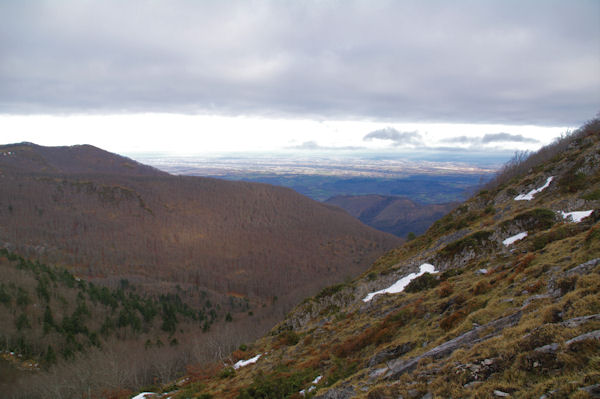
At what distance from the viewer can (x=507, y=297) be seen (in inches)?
543

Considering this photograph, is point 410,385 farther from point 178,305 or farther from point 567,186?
point 178,305

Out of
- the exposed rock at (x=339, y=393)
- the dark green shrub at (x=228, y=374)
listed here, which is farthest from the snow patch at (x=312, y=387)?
the dark green shrub at (x=228, y=374)

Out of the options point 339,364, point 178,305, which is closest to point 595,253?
point 339,364

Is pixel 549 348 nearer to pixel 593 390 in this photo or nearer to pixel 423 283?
pixel 593 390

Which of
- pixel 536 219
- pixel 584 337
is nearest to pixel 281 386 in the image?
pixel 584 337

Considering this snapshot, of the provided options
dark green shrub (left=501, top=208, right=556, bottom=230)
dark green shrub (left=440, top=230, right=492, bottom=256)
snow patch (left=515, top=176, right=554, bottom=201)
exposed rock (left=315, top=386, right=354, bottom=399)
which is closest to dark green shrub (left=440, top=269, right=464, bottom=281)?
dark green shrub (left=440, top=230, right=492, bottom=256)

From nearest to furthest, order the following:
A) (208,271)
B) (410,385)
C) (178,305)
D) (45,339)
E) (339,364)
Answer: (410,385) → (339,364) → (45,339) → (178,305) → (208,271)

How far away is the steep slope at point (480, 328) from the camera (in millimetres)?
7523

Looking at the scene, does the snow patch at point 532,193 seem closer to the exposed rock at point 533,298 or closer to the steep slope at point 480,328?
the steep slope at point 480,328

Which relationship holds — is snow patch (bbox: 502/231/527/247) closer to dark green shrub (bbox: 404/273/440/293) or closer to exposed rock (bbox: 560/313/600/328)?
dark green shrub (bbox: 404/273/440/293)

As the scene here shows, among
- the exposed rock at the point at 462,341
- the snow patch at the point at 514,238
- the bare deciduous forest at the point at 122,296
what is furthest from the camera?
the bare deciduous forest at the point at 122,296

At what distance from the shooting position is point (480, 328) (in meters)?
11.3

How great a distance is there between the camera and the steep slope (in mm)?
7523

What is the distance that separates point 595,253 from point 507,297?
4.72 metres
